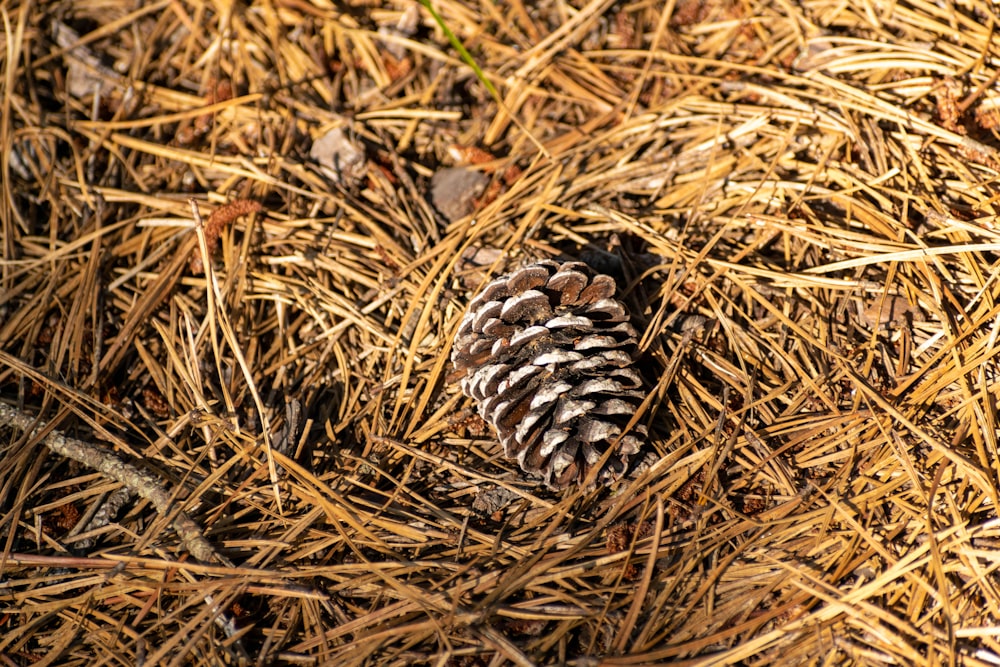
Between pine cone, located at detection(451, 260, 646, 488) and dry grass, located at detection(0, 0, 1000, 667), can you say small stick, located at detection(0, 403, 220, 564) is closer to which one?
dry grass, located at detection(0, 0, 1000, 667)

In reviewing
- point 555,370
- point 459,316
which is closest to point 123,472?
point 459,316

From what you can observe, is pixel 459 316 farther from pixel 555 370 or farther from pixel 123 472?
pixel 123 472

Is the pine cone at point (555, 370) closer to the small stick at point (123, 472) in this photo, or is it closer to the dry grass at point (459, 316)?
the dry grass at point (459, 316)

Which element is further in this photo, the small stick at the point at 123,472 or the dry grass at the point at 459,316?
the small stick at the point at 123,472

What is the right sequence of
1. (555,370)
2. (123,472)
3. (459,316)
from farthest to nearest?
(459,316) → (123,472) → (555,370)

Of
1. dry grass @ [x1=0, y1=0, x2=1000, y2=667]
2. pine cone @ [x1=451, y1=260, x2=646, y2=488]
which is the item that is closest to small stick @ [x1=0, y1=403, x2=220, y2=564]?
dry grass @ [x1=0, y1=0, x2=1000, y2=667]

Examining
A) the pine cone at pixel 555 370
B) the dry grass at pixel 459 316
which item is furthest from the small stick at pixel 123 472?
the pine cone at pixel 555 370
